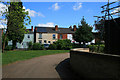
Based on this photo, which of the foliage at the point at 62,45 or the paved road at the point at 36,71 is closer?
the paved road at the point at 36,71

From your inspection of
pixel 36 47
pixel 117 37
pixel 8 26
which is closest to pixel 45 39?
pixel 36 47

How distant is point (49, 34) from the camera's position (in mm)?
52125

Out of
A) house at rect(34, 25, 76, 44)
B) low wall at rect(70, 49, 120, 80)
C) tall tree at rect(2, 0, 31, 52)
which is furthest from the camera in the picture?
house at rect(34, 25, 76, 44)

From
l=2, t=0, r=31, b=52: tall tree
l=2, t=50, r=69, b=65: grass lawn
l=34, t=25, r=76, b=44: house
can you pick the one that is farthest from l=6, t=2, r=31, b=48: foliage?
l=34, t=25, r=76, b=44: house

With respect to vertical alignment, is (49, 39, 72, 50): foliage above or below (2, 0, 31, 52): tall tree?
below

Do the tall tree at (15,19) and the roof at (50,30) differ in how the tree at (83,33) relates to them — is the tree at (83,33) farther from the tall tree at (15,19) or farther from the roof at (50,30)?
the tall tree at (15,19)

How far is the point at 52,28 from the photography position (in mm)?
55562

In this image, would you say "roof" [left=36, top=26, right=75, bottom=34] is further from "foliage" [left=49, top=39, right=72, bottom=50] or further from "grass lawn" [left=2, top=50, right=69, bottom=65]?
"grass lawn" [left=2, top=50, right=69, bottom=65]

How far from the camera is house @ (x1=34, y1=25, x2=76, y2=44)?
5150 centimetres

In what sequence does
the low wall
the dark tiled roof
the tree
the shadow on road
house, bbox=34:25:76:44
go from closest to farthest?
the low wall → the shadow on road → the tree → house, bbox=34:25:76:44 → the dark tiled roof

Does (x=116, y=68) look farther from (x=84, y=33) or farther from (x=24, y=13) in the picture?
(x=84, y=33)

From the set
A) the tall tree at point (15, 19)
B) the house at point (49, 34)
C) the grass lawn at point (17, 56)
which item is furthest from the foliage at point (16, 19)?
the house at point (49, 34)

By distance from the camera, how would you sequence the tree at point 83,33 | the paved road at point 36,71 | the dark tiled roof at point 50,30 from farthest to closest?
the dark tiled roof at point 50,30 < the tree at point 83,33 < the paved road at point 36,71

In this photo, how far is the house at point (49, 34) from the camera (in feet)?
169
